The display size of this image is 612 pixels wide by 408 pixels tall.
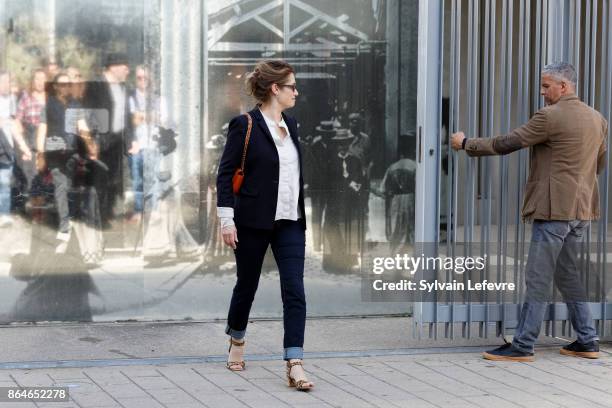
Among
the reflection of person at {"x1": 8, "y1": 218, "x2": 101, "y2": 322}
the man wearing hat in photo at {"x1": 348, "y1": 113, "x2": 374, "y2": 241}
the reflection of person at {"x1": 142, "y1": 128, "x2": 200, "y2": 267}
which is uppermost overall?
the man wearing hat in photo at {"x1": 348, "y1": 113, "x2": 374, "y2": 241}

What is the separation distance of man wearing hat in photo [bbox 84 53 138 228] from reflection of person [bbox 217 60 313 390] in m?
1.71

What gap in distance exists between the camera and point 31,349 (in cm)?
693

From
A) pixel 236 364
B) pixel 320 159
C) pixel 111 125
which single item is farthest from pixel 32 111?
pixel 236 364

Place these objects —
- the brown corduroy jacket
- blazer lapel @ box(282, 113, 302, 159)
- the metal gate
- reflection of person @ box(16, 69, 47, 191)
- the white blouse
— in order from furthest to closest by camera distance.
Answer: reflection of person @ box(16, 69, 47, 191) → the metal gate → the brown corduroy jacket → blazer lapel @ box(282, 113, 302, 159) → the white blouse

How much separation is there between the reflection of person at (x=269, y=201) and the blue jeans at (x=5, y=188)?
6.78ft

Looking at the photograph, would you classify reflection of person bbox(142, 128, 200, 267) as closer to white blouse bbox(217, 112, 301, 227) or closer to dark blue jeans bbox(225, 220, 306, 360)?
dark blue jeans bbox(225, 220, 306, 360)

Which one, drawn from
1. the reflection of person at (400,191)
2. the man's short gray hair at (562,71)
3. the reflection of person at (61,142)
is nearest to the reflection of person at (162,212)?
the reflection of person at (61,142)

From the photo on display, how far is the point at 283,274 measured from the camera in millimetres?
6180

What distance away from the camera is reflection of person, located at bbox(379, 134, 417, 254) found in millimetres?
8195

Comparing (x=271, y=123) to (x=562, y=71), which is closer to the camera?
(x=271, y=123)

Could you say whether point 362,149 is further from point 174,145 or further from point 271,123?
point 271,123

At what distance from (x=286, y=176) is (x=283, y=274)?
1.76 feet

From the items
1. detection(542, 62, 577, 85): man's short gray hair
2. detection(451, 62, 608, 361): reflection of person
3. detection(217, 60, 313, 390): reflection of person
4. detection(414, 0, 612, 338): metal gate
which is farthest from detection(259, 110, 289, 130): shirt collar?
detection(542, 62, 577, 85): man's short gray hair

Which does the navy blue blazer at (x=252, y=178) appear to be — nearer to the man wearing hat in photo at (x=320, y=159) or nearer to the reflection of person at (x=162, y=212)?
the reflection of person at (x=162, y=212)
